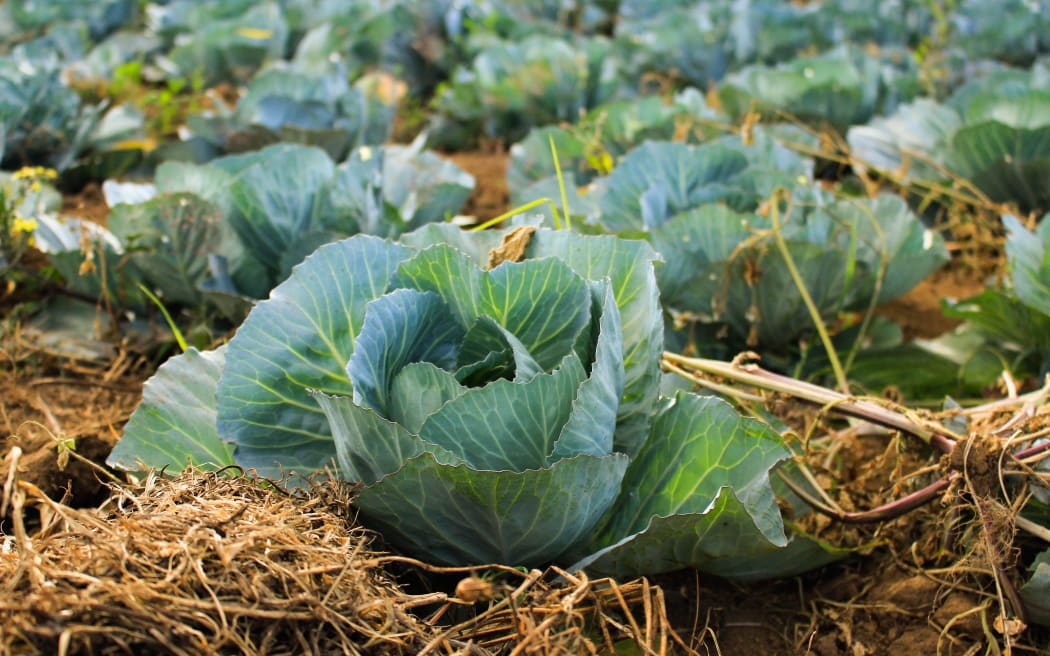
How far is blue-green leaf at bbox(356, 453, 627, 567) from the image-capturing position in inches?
59.4

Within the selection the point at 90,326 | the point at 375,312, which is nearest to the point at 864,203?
the point at 375,312

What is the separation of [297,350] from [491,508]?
0.44m

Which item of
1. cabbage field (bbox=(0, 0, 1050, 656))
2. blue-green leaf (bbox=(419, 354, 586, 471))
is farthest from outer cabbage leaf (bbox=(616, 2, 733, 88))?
blue-green leaf (bbox=(419, 354, 586, 471))

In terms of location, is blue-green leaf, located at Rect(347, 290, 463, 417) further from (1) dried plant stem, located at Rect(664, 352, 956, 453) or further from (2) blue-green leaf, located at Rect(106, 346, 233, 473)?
(1) dried plant stem, located at Rect(664, 352, 956, 453)

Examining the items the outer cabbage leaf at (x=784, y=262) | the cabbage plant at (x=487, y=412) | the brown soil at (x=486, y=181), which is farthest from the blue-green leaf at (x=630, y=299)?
the brown soil at (x=486, y=181)

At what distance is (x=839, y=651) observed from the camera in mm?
1876

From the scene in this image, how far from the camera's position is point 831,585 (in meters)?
2.04

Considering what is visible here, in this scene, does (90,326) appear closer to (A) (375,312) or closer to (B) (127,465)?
(B) (127,465)

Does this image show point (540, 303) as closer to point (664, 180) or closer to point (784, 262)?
point (784, 262)

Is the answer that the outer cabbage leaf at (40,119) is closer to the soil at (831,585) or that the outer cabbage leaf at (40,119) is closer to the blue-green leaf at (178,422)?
the soil at (831,585)

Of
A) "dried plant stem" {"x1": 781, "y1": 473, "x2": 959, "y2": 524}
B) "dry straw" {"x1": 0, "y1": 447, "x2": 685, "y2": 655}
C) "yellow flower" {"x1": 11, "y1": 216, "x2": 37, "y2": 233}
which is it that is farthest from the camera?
"yellow flower" {"x1": 11, "y1": 216, "x2": 37, "y2": 233}

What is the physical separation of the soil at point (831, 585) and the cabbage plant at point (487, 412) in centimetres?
14

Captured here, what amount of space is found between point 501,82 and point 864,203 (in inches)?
102

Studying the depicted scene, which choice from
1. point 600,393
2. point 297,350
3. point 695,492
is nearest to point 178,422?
point 297,350
